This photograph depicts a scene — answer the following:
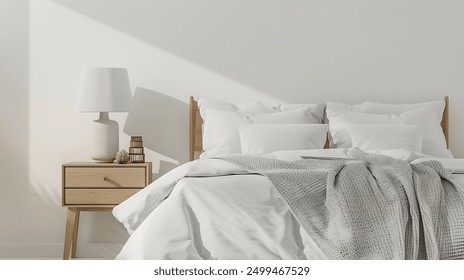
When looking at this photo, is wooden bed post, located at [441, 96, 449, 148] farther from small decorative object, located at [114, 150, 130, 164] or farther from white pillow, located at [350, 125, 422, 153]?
small decorative object, located at [114, 150, 130, 164]

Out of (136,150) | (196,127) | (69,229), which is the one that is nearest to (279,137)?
(196,127)

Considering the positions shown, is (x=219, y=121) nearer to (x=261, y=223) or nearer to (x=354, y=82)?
(x=354, y=82)

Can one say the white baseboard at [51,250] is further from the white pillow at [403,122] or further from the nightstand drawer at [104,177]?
the white pillow at [403,122]

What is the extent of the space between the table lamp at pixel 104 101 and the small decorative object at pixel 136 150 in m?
0.11

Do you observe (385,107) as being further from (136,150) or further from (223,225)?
(223,225)

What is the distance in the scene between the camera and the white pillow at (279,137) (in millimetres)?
4160

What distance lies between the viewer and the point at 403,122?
4426mm

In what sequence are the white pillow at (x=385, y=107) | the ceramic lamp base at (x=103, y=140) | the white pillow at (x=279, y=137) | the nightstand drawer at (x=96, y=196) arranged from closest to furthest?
the white pillow at (x=279, y=137)
the nightstand drawer at (x=96, y=196)
the ceramic lamp base at (x=103, y=140)
the white pillow at (x=385, y=107)

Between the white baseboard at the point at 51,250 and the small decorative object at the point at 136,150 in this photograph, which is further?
the white baseboard at the point at 51,250

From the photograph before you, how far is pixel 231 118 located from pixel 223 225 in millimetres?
1889

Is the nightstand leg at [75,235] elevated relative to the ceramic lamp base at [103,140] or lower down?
lower down

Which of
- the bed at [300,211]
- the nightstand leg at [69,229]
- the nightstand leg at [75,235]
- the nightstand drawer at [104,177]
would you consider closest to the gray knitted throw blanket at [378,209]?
the bed at [300,211]

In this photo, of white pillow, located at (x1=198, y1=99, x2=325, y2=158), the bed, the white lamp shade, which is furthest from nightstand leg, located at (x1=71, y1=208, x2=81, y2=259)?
the bed
